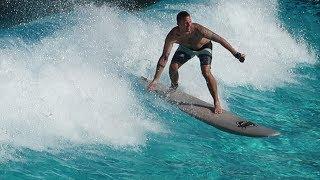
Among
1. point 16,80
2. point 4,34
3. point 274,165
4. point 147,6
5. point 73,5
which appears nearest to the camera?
point 274,165

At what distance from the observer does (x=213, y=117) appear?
27.4 ft

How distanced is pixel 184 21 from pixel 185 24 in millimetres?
57

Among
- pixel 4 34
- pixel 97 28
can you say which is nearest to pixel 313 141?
pixel 97 28

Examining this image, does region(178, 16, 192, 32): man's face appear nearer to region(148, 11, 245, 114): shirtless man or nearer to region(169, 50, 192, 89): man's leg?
region(148, 11, 245, 114): shirtless man

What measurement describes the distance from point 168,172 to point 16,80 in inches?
121

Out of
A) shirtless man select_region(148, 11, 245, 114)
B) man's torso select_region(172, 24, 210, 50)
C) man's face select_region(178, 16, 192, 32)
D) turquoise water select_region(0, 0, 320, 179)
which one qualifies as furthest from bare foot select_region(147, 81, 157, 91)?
man's face select_region(178, 16, 192, 32)

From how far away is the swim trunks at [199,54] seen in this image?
850 centimetres

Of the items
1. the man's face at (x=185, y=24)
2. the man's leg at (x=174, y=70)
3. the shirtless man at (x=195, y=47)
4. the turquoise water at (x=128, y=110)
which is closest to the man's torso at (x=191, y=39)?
the shirtless man at (x=195, y=47)

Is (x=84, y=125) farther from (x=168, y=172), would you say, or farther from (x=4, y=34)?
(x=4, y=34)

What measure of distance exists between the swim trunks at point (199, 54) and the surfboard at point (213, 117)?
0.69 m

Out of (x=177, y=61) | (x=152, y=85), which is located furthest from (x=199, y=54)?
(x=152, y=85)

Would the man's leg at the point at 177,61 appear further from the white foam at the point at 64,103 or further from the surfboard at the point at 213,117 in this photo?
the white foam at the point at 64,103

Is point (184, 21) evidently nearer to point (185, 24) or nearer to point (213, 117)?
point (185, 24)

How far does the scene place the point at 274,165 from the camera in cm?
742
